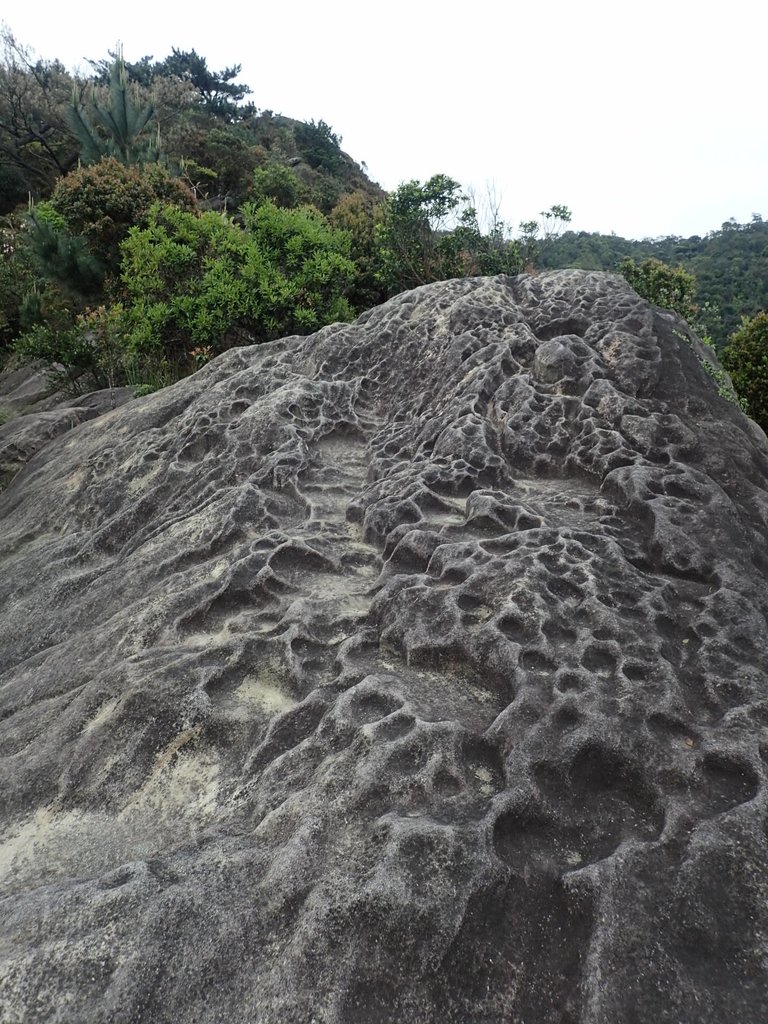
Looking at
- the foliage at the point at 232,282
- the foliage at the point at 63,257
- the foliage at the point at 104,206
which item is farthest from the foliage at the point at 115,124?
the foliage at the point at 232,282

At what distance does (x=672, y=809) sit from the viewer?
64.5 inches

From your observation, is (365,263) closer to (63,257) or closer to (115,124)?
(63,257)

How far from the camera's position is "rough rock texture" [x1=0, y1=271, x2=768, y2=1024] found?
1.42 m

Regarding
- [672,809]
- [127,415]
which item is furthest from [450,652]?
[127,415]

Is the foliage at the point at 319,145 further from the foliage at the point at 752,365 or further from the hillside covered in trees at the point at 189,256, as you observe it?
the foliage at the point at 752,365

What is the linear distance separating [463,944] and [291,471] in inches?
101

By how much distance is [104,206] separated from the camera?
11.9 m

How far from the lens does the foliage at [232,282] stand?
7598mm

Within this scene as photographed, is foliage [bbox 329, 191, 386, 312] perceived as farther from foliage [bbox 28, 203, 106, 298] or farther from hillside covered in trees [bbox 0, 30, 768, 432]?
foliage [bbox 28, 203, 106, 298]

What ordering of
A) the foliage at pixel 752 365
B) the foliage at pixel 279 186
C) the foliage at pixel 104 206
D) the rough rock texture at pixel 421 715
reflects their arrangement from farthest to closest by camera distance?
the foliage at pixel 279 186 < the foliage at pixel 104 206 < the foliage at pixel 752 365 < the rough rock texture at pixel 421 715

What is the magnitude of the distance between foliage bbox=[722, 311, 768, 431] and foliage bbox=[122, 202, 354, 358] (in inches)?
213

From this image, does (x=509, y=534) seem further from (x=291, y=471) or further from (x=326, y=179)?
(x=326, y=179)

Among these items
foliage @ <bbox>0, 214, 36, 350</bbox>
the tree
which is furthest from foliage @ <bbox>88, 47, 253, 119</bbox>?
foliage @ <bbox>0, 214, 36, 350</bbox>

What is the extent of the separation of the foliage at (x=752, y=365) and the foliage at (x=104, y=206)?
952 cm
